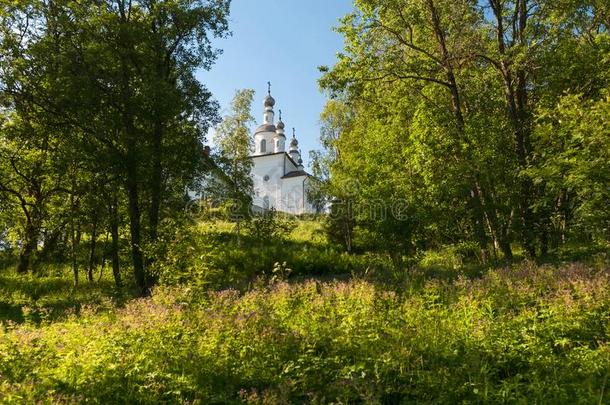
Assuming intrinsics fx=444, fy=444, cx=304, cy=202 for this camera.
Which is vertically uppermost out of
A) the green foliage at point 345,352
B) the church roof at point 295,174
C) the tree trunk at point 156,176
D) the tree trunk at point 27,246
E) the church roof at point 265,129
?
the church roof at point 265,129

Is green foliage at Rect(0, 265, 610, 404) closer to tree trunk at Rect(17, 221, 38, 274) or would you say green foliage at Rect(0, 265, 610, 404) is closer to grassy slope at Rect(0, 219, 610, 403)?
grassy slope at Rect(0, 219, 610, 403)

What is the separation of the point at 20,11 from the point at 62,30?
5.16 feet

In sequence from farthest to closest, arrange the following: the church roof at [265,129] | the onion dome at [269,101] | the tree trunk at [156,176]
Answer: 1. the onion dome at [269,101]
2. the church roof at [265,129]
3. the tree trunk at [156,176]

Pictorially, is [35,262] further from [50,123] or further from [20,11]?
[20,11]

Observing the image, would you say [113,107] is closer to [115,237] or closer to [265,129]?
[115,237]

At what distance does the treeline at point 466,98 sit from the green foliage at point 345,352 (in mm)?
6968

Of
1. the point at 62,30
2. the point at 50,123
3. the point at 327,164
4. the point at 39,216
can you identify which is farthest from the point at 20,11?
the point at 327,164

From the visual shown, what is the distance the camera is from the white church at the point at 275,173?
4853 cm

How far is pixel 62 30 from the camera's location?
14180 mm

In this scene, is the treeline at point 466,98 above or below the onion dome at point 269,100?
below

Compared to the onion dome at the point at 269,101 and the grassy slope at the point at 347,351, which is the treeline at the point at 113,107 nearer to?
the grassy slope at the point at 347,351

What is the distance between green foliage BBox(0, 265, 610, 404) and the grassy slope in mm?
17

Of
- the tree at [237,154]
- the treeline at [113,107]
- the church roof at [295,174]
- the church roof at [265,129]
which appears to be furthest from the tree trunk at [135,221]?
the church roof at [265,129]

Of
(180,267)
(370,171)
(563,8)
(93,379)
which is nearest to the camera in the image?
(93,379)
